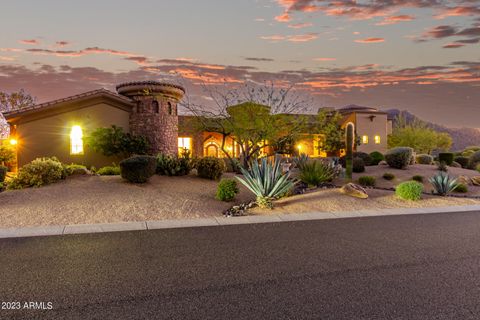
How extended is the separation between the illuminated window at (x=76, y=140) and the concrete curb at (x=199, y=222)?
1356cm

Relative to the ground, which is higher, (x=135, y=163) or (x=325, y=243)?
(x=135, y=163)

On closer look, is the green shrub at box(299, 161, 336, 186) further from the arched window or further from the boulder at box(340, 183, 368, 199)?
the arched window

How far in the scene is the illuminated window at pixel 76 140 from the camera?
2209 cm

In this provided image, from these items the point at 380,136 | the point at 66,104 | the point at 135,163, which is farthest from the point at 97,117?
the point at 380,136

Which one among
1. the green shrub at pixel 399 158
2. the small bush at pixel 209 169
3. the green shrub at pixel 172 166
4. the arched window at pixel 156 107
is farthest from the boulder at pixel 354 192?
the arched window at pixel 156 107

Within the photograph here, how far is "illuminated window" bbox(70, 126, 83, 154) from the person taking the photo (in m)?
22.1

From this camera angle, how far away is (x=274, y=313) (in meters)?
4.64

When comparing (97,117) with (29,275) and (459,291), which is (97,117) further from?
(459,291)

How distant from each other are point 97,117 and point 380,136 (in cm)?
3336

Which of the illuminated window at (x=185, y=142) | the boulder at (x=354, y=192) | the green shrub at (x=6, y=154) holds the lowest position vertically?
the boulder at (x=354, y=192)

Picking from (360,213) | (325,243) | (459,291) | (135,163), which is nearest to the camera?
(459,291)

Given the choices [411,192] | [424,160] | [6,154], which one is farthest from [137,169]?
[424,160]

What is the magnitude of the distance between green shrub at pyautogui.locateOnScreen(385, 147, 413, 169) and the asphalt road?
49.9 feet

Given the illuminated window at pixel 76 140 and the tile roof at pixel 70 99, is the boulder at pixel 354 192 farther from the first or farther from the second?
the illuminated window at pixel 76 140
